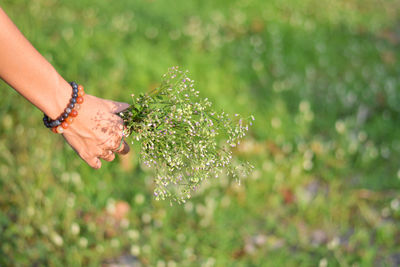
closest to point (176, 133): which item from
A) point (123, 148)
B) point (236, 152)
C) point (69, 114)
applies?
point (123, 148)

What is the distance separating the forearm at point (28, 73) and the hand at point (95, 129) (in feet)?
0.37

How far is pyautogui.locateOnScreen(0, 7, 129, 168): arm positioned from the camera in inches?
67.7

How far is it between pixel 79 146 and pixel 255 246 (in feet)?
6.14

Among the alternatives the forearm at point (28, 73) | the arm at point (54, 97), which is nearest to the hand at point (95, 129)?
the arm at point (54, 97)

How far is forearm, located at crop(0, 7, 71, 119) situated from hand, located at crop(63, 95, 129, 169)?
0.11 m

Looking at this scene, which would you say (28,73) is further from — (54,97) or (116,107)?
(116,107)

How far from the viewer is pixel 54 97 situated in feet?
6.20

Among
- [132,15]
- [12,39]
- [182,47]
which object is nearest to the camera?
[12,39]

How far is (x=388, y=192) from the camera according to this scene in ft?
12.2

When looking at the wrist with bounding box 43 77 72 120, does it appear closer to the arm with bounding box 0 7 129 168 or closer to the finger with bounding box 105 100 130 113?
the arm with bounding box 0 7 129 168

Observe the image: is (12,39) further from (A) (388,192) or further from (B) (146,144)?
(A) (388,192)

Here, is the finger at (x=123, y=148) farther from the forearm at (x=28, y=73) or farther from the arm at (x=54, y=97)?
the forearm at (x=28, y=73)

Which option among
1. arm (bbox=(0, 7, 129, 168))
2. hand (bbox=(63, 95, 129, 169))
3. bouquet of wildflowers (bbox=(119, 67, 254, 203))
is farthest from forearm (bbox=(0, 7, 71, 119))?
bouquet of wildflowers (bbox=(119, 67, 254, 203))

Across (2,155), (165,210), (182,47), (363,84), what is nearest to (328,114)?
(363,84)
